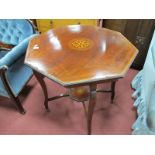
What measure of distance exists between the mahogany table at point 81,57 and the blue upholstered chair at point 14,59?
213 mm

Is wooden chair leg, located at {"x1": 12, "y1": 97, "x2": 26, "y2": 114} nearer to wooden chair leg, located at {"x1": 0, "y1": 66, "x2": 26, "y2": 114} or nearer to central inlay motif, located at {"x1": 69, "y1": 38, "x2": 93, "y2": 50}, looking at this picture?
wooden chair leg, located at {"x1": 0, "y1": 66, "x2": 26, "y2": 114}

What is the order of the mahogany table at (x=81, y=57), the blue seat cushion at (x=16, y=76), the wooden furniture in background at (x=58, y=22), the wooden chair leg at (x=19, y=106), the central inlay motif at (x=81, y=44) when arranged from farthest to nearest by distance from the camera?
the wooden furniture in background at (x=58, y=22), the wooden chair leg at (x=19, y=106), the blue seat cushion at (x=16, y=76), the central inlay motif at (x=81, y=44), the mahogany table at (x=81, y=57)

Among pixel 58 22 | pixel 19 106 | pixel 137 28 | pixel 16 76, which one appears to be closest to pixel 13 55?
pixel 16 76

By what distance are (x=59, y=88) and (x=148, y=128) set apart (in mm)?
1105

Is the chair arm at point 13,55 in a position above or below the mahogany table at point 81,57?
below

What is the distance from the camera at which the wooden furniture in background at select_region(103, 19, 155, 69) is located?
189cm

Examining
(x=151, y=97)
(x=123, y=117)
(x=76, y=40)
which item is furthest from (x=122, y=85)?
(x=76, y=40)

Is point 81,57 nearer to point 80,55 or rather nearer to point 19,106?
point 80,55

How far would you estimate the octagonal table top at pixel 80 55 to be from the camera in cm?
108

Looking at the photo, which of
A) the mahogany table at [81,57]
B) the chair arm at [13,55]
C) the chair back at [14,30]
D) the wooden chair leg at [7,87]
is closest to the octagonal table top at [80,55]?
the mahogany table at [81,57]

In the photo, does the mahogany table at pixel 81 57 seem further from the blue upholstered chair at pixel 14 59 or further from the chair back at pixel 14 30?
the chair back at pixel 14 30

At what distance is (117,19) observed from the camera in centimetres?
199

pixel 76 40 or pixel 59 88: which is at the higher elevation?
pixel 76 40
